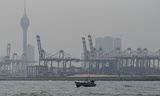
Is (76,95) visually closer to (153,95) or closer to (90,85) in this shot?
(153,95)

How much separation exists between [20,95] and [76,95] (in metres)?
9.03

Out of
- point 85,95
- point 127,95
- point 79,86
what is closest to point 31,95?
point 85,95

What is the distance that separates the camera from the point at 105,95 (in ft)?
354

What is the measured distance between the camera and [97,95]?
354 feet

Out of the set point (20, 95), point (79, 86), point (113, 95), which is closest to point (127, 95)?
point (113, 95)

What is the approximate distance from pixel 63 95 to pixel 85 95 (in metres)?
3.53

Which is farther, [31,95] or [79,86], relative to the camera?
[79,86]

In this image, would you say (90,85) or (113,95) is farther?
(90,85)

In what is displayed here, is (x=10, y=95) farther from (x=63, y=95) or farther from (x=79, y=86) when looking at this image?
(x=79, y=86)

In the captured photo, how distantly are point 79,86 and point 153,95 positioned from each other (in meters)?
42.8

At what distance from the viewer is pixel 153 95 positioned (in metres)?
107

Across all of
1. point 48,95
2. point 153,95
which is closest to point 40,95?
point 48,95

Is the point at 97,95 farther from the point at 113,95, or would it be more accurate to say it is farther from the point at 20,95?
the point at 20,95

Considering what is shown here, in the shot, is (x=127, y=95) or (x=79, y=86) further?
(x=79, y=86)
